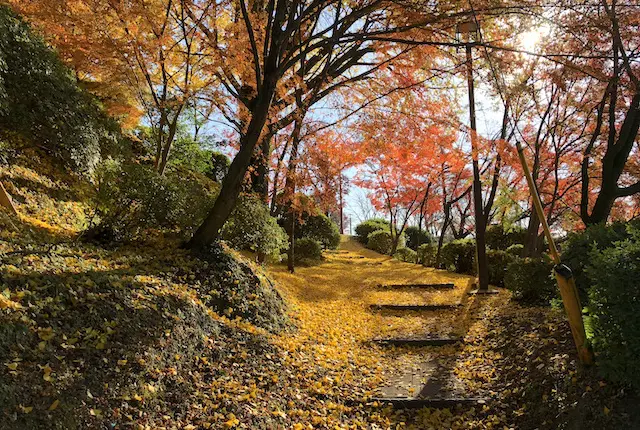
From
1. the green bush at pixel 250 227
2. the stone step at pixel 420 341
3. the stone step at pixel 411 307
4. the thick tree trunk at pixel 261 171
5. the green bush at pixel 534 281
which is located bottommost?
the stone step at pixel 420 341

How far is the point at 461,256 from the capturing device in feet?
36.9

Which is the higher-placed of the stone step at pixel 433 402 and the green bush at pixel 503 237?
the green bush at pixel 503 237

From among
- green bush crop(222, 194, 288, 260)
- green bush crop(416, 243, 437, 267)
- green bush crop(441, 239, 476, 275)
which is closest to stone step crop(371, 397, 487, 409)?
green bush crop(222, 194, 288, 260)

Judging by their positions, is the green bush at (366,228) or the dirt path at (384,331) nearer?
the dirt path at (384,331)

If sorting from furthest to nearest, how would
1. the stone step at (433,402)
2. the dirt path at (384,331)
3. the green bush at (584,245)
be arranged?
1. the green bush at (584,245)
2. the dirt path at (384,331)
3. the stone step at (433,402)

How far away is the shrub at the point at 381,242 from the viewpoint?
72.7 ft

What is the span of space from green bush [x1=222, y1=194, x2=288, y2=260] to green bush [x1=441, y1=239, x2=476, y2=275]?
638 cm

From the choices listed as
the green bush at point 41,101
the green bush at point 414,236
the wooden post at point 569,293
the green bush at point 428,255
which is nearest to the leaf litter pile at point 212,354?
the wooden post at point 569,293

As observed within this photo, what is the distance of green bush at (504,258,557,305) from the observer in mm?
5648

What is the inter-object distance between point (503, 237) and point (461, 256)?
4.54m

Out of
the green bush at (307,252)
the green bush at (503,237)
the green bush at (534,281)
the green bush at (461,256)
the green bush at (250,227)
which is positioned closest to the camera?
the green bush at (534,281)

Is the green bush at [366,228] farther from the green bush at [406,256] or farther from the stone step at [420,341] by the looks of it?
the stone step at [420,341]

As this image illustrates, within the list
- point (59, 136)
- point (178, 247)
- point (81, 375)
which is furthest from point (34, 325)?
point (59, 136)

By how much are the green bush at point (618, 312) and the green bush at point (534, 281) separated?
2913mm
